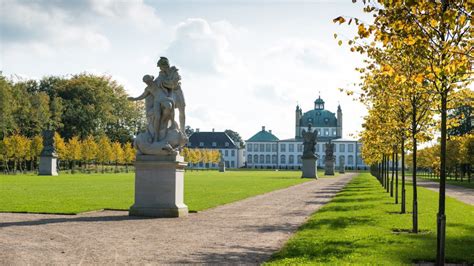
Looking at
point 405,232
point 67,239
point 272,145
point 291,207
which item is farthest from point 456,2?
point 272,145

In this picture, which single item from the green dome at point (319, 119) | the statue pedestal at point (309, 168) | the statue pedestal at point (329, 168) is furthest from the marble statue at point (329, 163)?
the green dome at point (319, 119)

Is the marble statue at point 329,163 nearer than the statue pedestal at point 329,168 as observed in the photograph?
No

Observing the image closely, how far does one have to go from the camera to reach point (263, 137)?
598ft

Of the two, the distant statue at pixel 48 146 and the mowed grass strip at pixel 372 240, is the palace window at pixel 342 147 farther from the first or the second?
the mowed grass strip at pixel 372 240

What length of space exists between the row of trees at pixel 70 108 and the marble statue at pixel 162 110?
54375 mm

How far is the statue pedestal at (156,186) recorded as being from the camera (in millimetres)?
16531

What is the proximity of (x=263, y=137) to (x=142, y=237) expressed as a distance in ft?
560

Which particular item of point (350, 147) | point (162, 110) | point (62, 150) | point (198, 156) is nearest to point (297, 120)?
point (350, 147)

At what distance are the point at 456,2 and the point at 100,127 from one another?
83112mm

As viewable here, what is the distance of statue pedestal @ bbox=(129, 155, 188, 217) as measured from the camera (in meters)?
16.5

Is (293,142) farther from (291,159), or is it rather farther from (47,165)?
(47,165)

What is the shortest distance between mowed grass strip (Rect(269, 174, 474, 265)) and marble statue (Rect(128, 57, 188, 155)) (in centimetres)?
452

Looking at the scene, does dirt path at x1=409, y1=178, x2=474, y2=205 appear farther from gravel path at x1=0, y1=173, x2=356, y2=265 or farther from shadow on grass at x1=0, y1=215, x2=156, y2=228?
shadow on grass at x1=0, y1=215, x2=156, y2=228

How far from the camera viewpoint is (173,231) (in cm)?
1312
